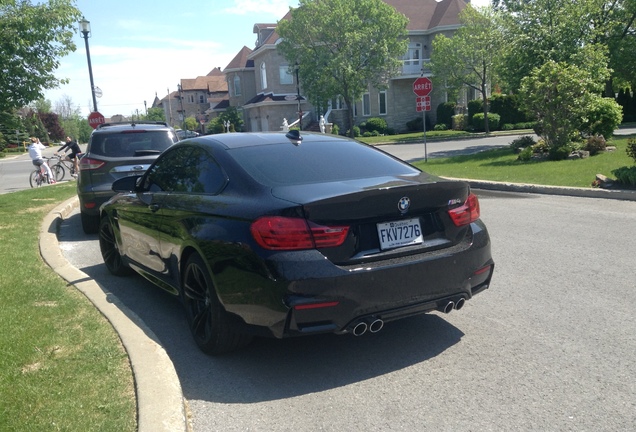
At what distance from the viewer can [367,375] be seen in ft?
13.5

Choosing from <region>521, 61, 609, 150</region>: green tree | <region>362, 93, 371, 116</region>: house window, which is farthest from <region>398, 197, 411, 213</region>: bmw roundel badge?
<region>362, 93, 371, 116</region>: house window

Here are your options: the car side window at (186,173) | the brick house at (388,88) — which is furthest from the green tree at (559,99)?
the brick house at (388,88)

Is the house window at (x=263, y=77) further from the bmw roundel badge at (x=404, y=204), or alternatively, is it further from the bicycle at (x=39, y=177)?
the bmw roundel badge at (x=404, y=204)

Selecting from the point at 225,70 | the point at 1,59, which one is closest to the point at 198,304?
the point at 1,59

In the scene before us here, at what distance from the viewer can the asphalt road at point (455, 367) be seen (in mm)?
3494

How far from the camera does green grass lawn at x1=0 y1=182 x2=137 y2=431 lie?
134 inches

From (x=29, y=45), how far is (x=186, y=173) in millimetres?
8998

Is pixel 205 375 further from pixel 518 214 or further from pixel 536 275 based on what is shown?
pixel 518 214

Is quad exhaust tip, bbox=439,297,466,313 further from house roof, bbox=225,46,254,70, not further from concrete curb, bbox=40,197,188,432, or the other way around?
house roof, bbox=225,46,254,70

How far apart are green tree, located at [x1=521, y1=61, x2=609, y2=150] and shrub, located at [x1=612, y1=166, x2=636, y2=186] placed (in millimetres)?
6266

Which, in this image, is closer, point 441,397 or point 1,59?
point 441,397

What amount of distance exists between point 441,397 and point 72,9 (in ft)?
39.5

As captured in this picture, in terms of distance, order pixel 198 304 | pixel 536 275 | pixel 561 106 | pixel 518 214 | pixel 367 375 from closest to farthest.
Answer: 1. pixel 367 375
2. pixel 198 304
3. pixel 536 275
4. pixel 518 214
5. pixel 561 106

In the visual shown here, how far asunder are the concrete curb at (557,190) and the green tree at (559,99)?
486 cm
